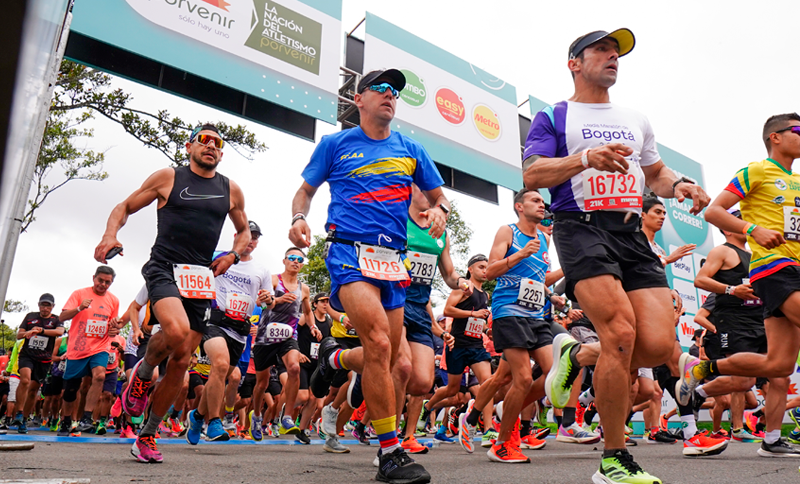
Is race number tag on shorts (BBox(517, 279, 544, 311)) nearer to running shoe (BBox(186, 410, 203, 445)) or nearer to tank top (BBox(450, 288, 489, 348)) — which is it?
tank top (BBox(450, 288, 489, 348))

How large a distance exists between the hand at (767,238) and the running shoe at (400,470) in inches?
111

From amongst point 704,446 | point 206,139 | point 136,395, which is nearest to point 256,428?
point 136,395

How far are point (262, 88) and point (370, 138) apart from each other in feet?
22.7

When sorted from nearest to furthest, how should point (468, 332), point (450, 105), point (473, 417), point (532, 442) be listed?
point (532, 442)
point (473, 417)
point (468, 332)
point (450, 105)

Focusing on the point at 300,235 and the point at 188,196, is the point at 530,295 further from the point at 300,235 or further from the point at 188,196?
the point at 188,196

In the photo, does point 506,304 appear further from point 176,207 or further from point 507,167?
point 507,167

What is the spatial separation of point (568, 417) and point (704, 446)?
2.24 metres

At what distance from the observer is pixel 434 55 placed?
45.0 feet

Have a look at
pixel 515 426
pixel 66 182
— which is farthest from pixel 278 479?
pixel 66 182

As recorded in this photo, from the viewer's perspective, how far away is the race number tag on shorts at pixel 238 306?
6.94 m

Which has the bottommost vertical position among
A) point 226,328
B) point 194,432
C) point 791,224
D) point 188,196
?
point 194,432

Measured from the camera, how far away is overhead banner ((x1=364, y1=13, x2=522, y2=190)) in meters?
12.6

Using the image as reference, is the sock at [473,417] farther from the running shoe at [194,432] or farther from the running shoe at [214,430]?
the running shoe at [194,432]

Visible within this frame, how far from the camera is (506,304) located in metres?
5.62
